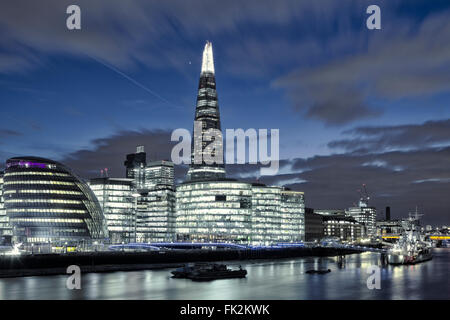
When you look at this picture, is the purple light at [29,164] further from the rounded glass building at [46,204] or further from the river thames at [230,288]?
the river thames at [230,288]

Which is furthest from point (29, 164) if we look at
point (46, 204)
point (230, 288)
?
point (230, 288)

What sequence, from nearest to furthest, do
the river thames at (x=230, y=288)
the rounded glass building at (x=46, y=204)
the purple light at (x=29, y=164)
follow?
1. the river thames at (x=230, y=288)
2. the rounded glass building at (x=46, y=204)
3. the purple light at (x=29, y=164)

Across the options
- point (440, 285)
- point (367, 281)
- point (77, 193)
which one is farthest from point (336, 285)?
point (77, 193)

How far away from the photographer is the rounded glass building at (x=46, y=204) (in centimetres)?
17212

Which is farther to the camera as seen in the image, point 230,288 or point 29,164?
point 29,164

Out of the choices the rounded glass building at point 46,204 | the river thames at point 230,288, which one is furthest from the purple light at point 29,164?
the river thames at point 230,288

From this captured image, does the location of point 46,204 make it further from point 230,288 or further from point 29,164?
point 230,288

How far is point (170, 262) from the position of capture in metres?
158

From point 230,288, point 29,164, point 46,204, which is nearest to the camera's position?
point 230,288

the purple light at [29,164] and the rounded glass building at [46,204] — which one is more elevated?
the purple light at [29,164]

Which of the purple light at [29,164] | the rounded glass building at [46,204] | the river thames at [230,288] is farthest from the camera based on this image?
the purple light at [29,164]

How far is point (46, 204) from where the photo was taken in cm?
17512
